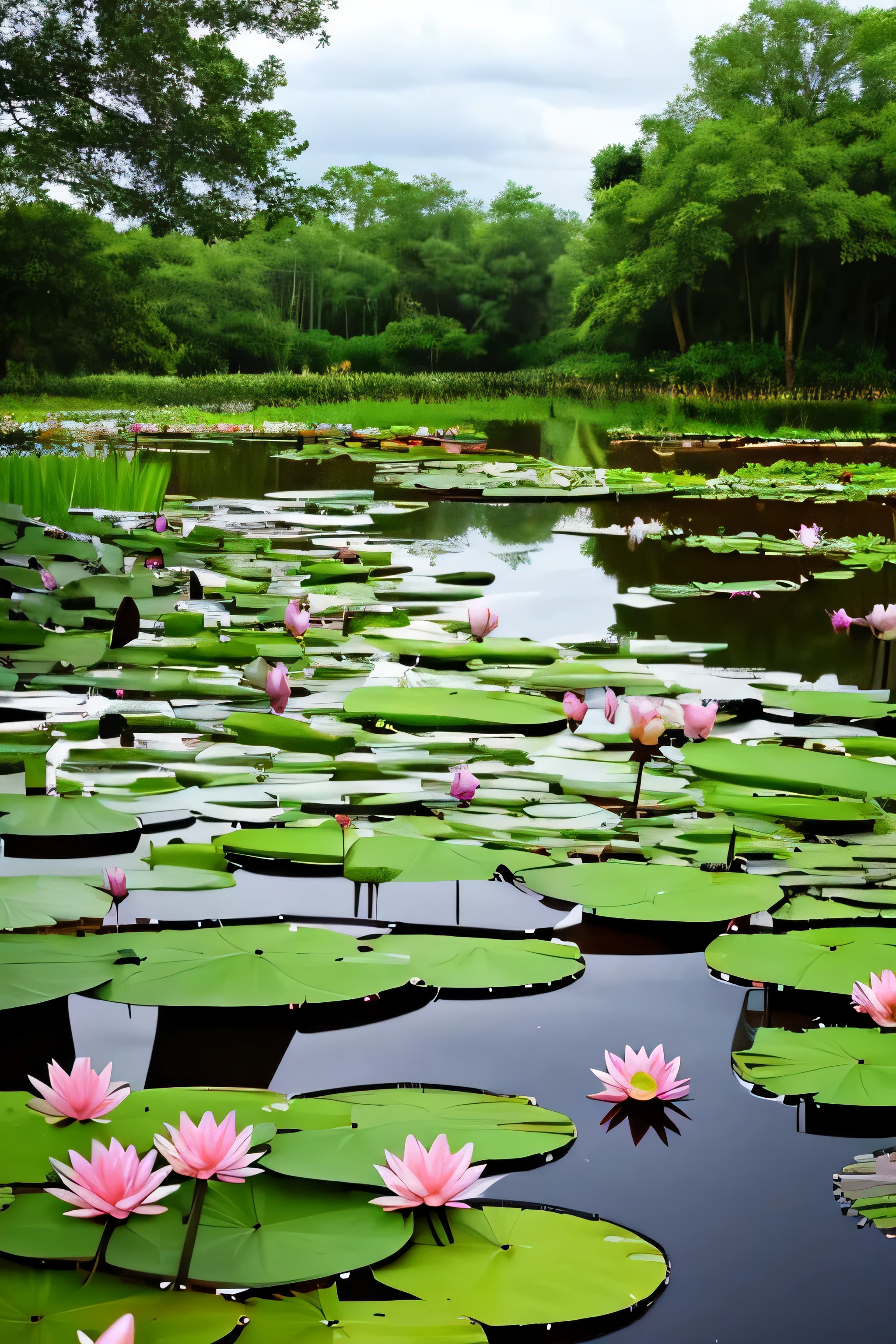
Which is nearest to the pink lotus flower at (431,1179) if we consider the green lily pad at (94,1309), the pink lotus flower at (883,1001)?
the green lily pad at (94,1309)

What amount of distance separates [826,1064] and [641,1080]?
156 mm

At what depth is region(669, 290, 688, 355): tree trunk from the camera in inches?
641

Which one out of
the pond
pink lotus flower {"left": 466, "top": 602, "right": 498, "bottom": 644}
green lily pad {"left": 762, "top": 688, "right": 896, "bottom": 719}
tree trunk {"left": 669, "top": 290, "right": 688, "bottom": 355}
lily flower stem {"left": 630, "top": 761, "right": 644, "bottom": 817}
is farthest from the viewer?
tree trunk {"left": 669, "top": 290, "right": 688, "bottom": 355}

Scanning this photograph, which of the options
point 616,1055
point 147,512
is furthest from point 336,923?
point 147,512

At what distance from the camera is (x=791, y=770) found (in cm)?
156

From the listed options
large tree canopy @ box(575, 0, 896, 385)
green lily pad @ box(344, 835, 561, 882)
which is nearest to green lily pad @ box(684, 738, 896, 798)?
green lily pad @ box(344, 835, 561, 882)

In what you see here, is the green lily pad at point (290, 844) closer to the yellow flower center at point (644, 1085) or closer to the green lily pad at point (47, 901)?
the green lily pad at point (47, 901)

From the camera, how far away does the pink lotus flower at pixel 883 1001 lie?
0.94 m

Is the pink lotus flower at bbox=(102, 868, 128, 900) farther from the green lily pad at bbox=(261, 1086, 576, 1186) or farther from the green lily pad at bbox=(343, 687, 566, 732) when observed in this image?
the green lily pad at bbox=(343, 687, 566, 732)

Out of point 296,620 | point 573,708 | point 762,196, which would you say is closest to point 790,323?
point 762,196

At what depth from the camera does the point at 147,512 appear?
190 inches

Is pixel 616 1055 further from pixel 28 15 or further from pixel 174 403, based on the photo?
pixel 174 403

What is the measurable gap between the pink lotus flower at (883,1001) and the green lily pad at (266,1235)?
0.47 meters

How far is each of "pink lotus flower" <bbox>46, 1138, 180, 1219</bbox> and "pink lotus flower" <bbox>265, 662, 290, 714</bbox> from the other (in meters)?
1.12
